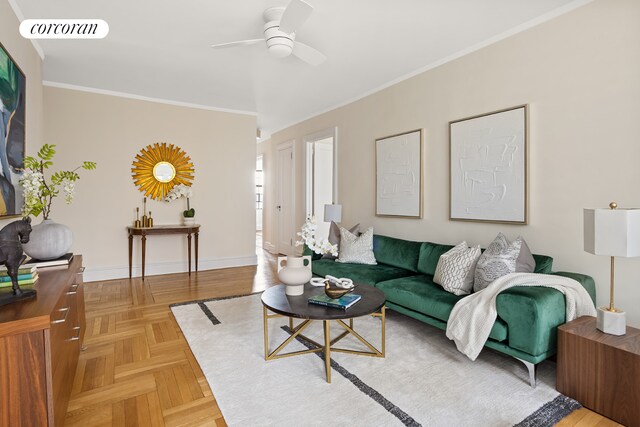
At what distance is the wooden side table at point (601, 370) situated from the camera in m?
1.75

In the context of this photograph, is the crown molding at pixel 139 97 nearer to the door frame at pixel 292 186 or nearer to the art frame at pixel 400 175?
the door frame at pixel 292 186

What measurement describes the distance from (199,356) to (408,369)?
149 centimetres

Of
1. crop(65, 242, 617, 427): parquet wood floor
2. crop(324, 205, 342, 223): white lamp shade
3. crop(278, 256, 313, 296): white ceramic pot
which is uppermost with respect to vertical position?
crop(324, 205, 342, 223): white lamp shade

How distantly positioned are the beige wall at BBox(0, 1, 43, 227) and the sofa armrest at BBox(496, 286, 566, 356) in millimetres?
3426

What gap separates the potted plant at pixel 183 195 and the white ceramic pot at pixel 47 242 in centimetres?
286

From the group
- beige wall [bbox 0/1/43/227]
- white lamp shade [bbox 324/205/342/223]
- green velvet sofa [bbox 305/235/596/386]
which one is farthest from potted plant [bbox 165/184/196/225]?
green velvet sofa [bbox 305/235/596/386]

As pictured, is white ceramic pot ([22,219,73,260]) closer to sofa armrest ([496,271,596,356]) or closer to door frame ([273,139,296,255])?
sofa armrest ([496,271,596,356])

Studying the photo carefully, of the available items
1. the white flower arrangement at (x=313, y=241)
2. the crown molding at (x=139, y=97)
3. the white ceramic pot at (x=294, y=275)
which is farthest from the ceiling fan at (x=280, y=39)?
the crown molding at (x=139, y=97)

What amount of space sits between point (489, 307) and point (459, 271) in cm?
51

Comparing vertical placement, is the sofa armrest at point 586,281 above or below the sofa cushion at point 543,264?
below

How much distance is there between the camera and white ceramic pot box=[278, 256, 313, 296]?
8.11 feet

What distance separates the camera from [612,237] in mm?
1873

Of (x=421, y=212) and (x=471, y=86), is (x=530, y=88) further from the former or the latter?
(x=421, y=212)

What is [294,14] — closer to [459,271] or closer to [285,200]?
[459,271]
